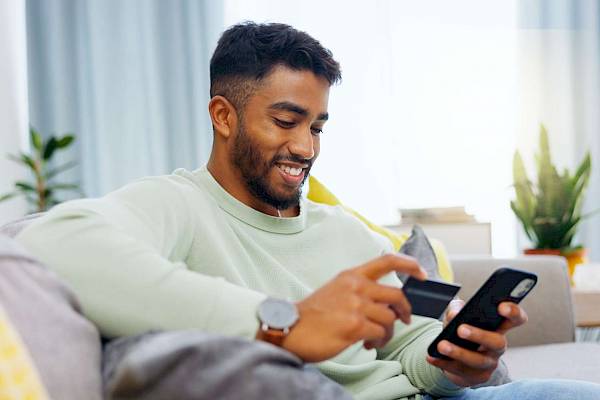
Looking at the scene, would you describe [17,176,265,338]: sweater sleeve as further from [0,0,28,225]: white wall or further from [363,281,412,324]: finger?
[0,0,28,225]: white wall

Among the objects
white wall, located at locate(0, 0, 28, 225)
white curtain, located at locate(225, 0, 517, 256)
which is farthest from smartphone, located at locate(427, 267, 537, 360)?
white curtain, located at locate(225, 0, 517, 256)

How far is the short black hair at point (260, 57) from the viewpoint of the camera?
1.29 metres

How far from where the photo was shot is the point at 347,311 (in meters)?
0.76

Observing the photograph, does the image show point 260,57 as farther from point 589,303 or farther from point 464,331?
point 589,303

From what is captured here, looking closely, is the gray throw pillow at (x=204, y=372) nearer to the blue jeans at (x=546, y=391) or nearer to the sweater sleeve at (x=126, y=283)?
the sweater sleeve at (x=126, y=283)

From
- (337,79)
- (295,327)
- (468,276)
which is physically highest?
(337,79)

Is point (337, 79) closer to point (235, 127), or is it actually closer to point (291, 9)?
point (235, 127)

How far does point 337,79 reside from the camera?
52.9 inches

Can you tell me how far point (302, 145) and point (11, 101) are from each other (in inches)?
96.4

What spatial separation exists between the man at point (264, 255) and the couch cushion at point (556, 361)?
1.94 ft

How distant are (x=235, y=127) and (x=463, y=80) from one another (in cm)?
296

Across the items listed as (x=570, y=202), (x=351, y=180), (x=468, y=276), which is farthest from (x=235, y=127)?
(x=351, y=180)

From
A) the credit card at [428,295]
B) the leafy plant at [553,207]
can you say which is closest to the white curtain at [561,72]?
the leafy plant at [553,207]

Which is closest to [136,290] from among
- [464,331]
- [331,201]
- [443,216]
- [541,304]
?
[464,331]
